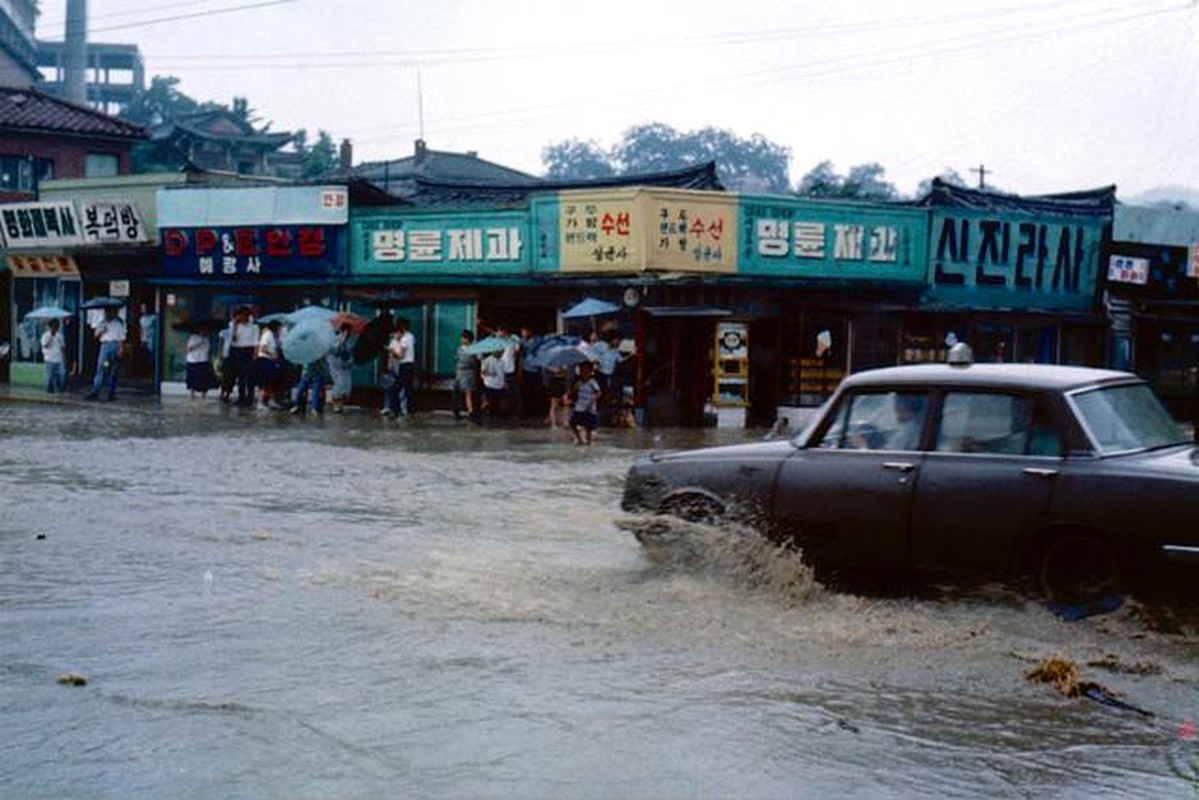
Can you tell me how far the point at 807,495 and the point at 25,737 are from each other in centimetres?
480

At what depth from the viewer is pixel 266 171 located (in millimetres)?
61094

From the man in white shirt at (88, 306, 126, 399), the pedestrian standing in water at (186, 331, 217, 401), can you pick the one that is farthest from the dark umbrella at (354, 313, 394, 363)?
the man in white shirt at (88, 306, 126, 399)

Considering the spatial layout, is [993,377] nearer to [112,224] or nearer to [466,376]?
[466,376]

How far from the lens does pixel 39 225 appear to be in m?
34.2

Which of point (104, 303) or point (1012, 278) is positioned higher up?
point (1012, 278)

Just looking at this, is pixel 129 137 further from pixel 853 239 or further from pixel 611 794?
pixel 611 794

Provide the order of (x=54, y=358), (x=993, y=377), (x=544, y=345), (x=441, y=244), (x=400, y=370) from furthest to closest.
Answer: (x=54, y=358), (x=441, y=244), (x=400, y=370), (x=544, y=345), (x=993, y=377)

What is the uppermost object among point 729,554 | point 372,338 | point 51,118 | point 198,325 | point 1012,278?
point 51,118

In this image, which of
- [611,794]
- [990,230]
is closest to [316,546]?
[611,794]

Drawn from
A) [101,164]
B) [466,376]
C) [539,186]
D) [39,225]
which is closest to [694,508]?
[466,376]

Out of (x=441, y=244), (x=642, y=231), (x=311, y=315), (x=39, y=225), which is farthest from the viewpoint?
(x=39, y=225)

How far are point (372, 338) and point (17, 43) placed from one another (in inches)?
2181

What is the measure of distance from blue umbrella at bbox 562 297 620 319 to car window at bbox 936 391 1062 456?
53.8ft

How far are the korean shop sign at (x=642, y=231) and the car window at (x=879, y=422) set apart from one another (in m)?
16.4
